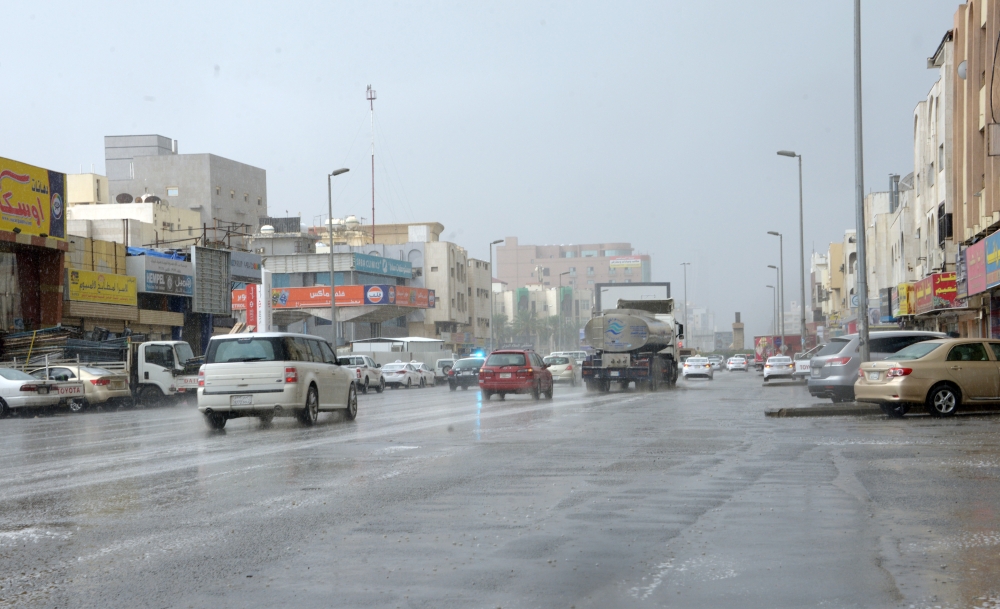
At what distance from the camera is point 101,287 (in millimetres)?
43938

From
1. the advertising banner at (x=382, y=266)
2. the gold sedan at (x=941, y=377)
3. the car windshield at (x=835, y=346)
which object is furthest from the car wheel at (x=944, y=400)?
the advertising banner at (x=382, y=266)

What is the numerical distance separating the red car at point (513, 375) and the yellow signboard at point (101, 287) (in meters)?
18.5

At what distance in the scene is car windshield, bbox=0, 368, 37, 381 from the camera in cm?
2811

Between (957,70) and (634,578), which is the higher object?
(957,70)

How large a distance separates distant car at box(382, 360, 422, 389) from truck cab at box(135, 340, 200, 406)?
19193 mm

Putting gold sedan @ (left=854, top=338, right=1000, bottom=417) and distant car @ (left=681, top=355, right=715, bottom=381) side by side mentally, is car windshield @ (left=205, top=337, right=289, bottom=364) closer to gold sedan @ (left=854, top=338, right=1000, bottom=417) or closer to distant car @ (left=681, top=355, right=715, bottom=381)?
gold sedan @ (left=854, top=338, right=1000, bottom=417)

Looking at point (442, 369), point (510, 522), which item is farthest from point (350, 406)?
point (442, 369)

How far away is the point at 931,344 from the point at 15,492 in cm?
1568

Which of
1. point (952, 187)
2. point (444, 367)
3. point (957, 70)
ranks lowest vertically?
point (444, 367)

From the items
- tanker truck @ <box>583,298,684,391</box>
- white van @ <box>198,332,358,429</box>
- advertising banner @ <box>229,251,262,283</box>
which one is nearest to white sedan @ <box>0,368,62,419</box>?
white van @ <box>198,332,358,429</box>

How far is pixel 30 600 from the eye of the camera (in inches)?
232

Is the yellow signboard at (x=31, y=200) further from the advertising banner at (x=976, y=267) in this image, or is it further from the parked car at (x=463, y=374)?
the advertising banner at (x=976, y=267)

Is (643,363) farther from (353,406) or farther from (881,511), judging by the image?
(881,511)

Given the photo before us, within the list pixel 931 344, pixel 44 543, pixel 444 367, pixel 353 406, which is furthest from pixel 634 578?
pixel 444 367
